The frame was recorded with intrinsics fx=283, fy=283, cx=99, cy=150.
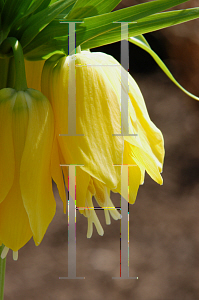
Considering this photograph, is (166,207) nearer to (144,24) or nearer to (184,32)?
(184,32)

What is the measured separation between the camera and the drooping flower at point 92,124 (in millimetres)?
188

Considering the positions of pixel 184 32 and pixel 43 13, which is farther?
pixel 184 32

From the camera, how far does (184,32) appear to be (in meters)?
0.67

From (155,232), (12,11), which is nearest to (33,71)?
(12,11)

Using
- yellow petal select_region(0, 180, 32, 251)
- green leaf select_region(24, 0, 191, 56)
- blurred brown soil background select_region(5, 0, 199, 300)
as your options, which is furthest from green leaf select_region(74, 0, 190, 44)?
blurred brown soil background select_region(5, 0, 199, 300)

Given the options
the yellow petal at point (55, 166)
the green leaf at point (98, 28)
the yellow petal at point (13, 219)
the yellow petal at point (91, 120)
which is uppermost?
the green leaf at point (98, 28)

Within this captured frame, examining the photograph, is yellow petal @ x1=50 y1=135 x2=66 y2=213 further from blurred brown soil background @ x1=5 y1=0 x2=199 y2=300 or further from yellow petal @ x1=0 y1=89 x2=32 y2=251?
blurred brown soil background @ x1=5 y1=0 x2=199 y2=300

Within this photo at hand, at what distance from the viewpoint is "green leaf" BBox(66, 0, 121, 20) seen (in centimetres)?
21

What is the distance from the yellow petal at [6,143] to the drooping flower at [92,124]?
0.09ft

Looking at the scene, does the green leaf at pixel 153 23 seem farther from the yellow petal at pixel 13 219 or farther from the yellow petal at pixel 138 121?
the yellow petal at pixel 13 219

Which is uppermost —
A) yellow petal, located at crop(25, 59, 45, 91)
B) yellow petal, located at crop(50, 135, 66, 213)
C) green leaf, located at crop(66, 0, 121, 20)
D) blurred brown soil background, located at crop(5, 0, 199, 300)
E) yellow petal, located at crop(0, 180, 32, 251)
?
green leaf, located at crop(66, 0, 121, 20)

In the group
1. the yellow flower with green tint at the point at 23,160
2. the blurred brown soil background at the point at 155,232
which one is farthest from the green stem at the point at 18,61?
the blurred brown soil background at the point at 155,232

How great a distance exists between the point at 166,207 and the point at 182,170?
0.10 meters

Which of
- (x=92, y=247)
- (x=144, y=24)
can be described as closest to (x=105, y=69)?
(x=144, y=24)
